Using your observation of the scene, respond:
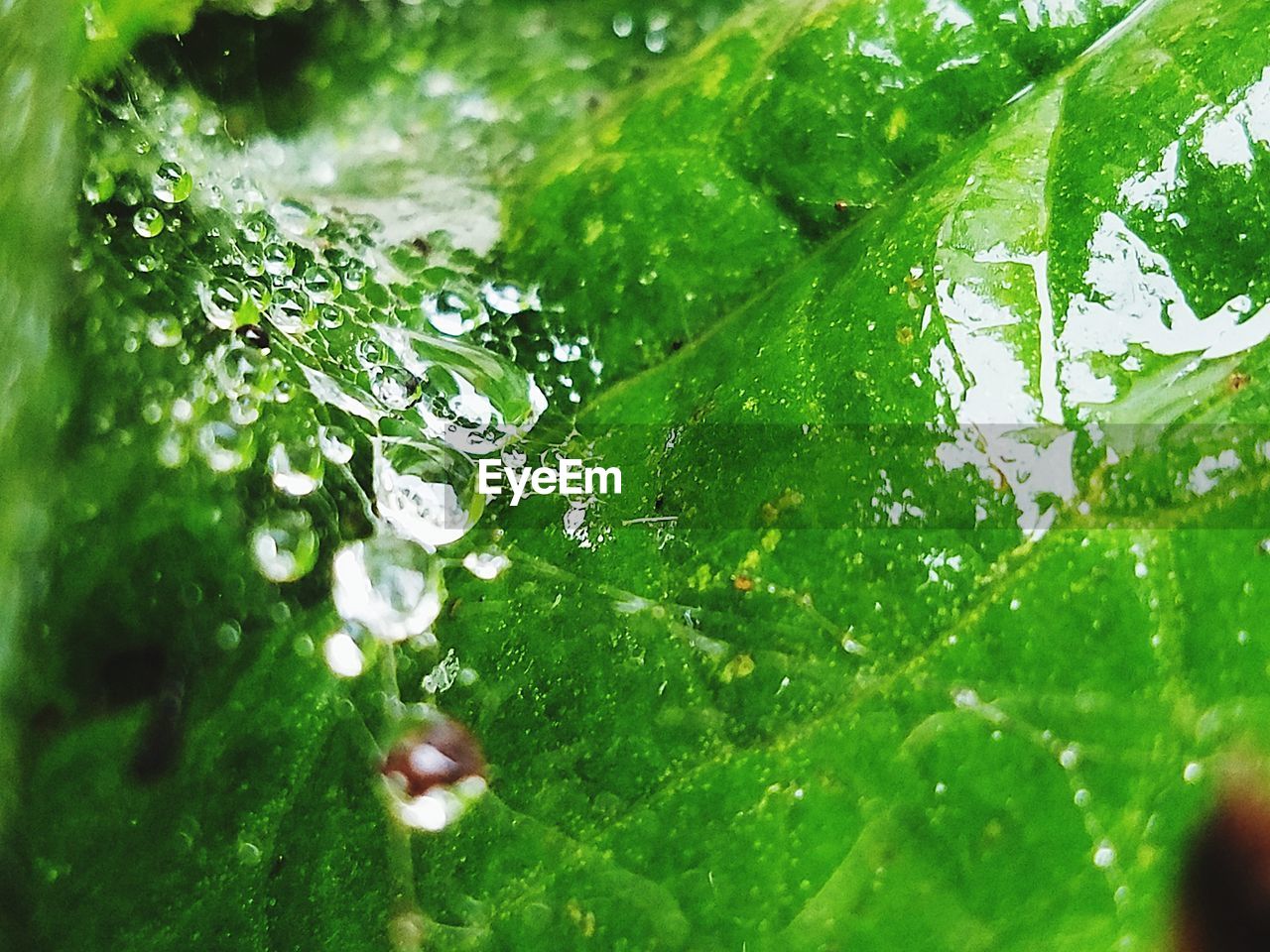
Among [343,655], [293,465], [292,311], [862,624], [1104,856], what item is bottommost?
[1104,856]

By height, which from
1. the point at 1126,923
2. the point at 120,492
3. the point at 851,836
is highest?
the point at 120,492

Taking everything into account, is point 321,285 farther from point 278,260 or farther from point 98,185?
point 98,185

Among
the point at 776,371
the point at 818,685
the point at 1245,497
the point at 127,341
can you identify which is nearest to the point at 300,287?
the point at 127,341

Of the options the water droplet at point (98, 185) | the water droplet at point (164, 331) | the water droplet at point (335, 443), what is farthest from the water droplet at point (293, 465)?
the water droplet at point (98, 185)

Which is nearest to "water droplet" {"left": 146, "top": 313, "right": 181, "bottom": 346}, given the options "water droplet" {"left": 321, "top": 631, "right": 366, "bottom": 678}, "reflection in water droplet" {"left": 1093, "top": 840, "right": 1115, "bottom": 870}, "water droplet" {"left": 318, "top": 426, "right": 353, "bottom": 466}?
"water droplet" {"left": 318, "top": 426, "right": 353, "bottom": 466}

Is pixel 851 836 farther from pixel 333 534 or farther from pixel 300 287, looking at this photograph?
pixel 300 287

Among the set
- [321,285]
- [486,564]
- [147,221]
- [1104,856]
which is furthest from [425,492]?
[1104,856]
